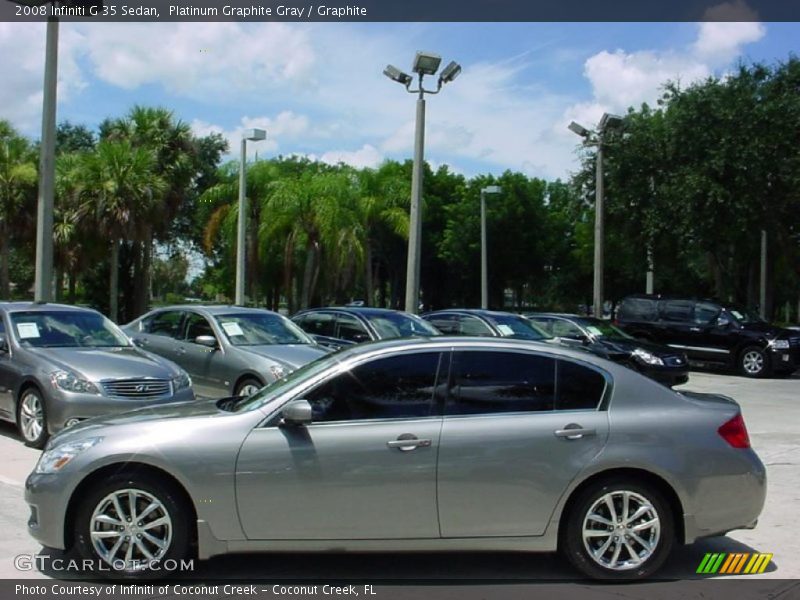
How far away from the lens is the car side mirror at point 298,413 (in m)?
5.04

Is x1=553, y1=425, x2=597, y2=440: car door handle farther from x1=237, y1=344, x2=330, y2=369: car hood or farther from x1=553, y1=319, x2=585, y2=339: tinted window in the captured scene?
x1=553, y1=319, x2=585, y2=339: tinted window

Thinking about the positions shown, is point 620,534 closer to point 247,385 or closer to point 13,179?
point 247,385

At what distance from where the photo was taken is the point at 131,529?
5.05 metres

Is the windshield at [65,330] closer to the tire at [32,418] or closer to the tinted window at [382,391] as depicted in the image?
the tire at [32,418]

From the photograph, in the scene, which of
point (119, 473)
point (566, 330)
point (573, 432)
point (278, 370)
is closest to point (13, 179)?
point (566, 330)

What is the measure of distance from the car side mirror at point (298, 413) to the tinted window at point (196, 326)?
7.08m

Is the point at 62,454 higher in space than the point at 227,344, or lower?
lower

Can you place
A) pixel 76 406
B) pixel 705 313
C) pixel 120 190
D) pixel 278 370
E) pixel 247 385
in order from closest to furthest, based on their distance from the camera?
pixel 76 406 < pixel 278 370 < pixel 247 385 < pixel 705 313 < pixel 120 190

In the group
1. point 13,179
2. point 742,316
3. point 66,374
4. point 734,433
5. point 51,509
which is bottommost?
point 51,509

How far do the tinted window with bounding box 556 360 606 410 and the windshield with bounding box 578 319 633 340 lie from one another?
41.4 ft

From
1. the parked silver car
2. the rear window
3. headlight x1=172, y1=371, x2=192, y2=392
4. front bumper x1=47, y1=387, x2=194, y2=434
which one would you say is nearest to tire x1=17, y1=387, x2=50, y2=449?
the parked silver car

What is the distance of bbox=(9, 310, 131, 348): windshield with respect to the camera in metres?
10.0

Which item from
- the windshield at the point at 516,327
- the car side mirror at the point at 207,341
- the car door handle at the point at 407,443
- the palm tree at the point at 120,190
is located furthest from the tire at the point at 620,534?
the palm tree at the point at 120,190

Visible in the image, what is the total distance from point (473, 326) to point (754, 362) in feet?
26.0
